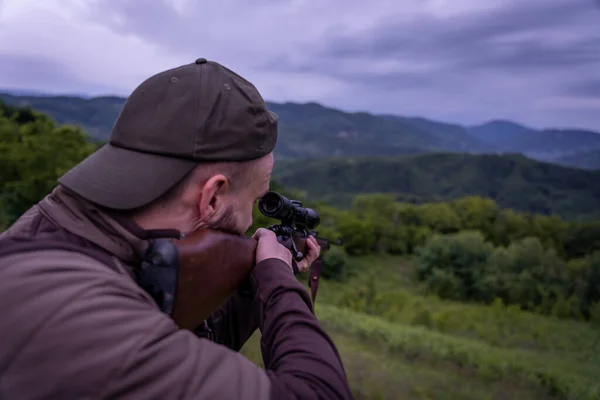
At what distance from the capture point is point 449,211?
67.3 metres

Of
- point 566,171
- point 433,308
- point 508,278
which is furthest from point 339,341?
point 566,171

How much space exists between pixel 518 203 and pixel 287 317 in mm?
172705

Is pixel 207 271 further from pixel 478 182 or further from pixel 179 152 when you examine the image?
pixel 478 182

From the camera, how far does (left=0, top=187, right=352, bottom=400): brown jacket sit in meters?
1.00

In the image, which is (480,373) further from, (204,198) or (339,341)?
(204,198)

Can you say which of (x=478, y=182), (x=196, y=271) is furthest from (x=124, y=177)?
(x=478, y=182)

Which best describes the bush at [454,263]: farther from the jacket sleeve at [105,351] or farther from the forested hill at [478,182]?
the forested hill at [478,182]

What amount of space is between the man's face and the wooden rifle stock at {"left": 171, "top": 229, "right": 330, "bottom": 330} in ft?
0.12

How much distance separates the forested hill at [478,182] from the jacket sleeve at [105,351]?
14633 cm

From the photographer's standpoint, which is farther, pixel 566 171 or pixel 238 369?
pixel 566 171

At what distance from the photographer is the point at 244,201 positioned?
163 cm

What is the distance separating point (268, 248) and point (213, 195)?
450 millimetres

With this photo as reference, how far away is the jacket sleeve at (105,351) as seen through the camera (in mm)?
1000

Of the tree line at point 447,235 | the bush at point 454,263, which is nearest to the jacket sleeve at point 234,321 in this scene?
the tree line at point 447,235
